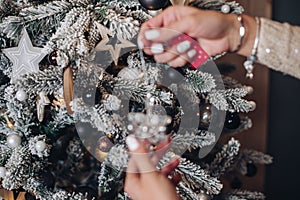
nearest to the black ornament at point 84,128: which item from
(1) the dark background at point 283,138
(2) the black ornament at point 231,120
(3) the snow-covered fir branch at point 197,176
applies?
(3) the snow-covered fir branch at point 197,176

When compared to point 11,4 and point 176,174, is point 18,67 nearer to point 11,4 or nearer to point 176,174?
point 11,4

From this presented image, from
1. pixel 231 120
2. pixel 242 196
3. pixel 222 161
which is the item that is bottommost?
pixel 242 196

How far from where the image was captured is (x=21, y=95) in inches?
36.5

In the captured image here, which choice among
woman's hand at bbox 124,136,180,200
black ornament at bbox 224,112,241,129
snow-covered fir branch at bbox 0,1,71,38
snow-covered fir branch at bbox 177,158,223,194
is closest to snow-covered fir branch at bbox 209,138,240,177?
black ornament at bbox 224,112,241,129

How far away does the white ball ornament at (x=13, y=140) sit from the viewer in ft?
3.23

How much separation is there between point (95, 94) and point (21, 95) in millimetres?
143

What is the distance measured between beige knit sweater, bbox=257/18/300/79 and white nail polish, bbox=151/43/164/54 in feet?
0.58

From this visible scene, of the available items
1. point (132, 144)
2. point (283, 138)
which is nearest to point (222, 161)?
point (132, 144)

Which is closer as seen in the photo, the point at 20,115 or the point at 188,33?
the point at 188,33

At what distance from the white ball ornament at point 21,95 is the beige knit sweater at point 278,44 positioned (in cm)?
45

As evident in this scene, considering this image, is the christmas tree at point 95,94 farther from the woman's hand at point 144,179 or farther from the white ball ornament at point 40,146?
the woman's hand at point 144,179

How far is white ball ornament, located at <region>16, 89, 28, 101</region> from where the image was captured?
927 mm

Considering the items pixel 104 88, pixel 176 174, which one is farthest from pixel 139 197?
pixel 104 88

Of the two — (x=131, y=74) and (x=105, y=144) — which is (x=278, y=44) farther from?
(x=105, y=144)
